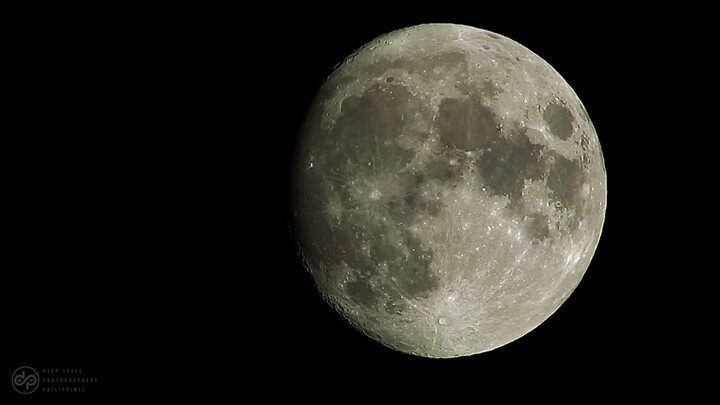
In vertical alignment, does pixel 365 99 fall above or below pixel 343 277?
above

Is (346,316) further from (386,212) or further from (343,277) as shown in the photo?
(386,212)

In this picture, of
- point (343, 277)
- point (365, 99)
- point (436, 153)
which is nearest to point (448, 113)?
point (436, 153)

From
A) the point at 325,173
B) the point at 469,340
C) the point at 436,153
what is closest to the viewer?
the point at 436,153

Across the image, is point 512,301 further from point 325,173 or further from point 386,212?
point 325,173

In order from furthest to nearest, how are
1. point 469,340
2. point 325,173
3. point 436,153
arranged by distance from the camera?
point 469,340 → point 325,173 → point 436,153

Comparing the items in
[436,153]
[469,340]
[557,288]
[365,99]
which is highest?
[365,99]

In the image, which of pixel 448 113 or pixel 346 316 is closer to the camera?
pixel 448 113
